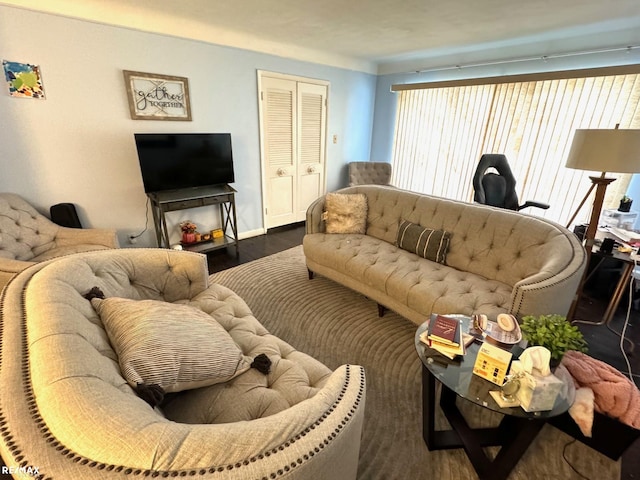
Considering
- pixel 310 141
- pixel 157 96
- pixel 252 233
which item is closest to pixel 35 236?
pixel 157 96

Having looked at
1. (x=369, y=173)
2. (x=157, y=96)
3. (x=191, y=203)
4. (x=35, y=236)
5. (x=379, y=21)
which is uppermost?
(x=379, y=21)

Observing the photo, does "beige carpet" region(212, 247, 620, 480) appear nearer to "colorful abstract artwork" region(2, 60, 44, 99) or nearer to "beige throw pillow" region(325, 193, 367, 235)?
"beige throw pillow" region(325, 193, 367, 235)

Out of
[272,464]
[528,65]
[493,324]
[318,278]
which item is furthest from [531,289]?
[528,65]

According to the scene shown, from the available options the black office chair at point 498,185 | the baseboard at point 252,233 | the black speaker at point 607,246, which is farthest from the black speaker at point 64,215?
the black speaker at point 607,246

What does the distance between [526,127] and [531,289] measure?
9.34ft

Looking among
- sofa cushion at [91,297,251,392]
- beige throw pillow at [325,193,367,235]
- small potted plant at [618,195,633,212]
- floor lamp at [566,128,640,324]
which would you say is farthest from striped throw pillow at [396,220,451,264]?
small potted plant at [618,195,633,212]

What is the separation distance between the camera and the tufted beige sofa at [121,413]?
58 cm

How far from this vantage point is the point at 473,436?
144 cm

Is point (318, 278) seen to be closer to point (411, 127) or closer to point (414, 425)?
point (414, 425)

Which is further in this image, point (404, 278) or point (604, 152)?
point (404, 278)

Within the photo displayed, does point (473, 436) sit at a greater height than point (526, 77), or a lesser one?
lesser

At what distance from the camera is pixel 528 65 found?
11.3 feet

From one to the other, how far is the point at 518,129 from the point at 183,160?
3.82 metres

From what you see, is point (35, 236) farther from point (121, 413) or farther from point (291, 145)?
point (291, 145)
